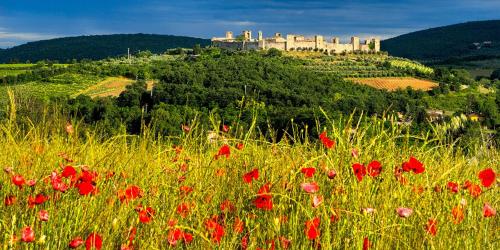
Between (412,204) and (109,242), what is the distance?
5.74 ft

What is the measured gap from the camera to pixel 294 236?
2.70m

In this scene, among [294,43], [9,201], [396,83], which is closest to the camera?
[9,201]

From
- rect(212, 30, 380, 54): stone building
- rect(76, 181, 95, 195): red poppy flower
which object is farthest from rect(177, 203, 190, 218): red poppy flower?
rect(212, 30, 380, 54): stone building

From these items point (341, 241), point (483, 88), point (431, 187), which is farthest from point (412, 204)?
point (483, 88)

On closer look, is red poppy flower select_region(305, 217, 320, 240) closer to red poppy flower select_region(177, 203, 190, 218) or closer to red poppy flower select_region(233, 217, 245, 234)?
red poppy flower select_region(233, 217, 245, 234)

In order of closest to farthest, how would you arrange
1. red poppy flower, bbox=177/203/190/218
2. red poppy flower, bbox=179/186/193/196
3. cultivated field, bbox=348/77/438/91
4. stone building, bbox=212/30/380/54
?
1. red poppy flower, bbox=177/203/190/218
2. red poppy flower, bbox=179/186/193/196
3. cultivated field, bbox=348/77/438/91
4. stone building, bbox=212/30/380/54

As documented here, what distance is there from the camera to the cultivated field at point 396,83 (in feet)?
341

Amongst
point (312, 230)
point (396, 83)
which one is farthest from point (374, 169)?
point (396, 83)

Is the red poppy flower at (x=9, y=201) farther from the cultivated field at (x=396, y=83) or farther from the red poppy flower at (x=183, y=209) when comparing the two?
the cultivated field at (x=396, y=83)

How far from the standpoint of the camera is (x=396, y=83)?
351 ft

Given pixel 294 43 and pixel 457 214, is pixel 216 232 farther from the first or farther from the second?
pixel 294 43

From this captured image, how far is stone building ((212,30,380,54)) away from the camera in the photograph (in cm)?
16138

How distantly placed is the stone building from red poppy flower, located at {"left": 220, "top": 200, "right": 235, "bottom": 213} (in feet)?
517

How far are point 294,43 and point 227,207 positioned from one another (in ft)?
530
